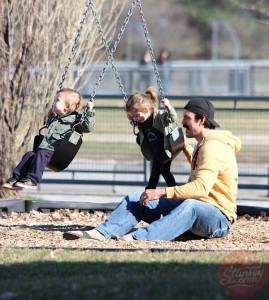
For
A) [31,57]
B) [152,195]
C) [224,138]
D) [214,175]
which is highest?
[31,57]

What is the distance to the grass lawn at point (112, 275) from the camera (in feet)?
19.3

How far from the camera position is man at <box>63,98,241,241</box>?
8.08 m

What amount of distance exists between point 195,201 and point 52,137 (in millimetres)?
1885

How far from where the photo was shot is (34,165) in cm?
922

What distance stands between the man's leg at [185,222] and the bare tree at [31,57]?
357cm

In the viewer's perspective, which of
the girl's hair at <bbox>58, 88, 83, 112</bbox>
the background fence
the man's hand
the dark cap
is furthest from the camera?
the background fence

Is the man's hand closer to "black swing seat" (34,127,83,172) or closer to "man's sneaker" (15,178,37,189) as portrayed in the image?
"black swing seat" (34,127,83,172)

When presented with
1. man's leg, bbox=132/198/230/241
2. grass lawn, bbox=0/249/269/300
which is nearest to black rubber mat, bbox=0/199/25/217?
man's leg, bbox=132/198/230/241

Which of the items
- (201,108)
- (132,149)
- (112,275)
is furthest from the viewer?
(132,149)

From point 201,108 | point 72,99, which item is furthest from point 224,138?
point 72,99

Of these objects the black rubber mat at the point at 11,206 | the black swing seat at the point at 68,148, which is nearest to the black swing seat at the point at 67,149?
the black swing seat at the point at 68,148

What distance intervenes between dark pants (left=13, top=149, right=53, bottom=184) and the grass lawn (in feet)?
5.07

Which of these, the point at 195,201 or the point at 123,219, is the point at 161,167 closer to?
the point at 123,219

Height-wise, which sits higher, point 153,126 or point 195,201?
point 153,126
